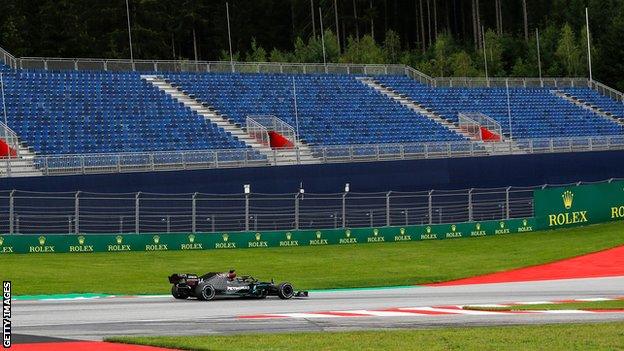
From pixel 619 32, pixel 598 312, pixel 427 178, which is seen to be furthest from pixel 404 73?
pixel 598 312

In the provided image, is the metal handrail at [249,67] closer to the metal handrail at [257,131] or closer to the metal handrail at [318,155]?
the metal handrail at [257,131]

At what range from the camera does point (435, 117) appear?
6919cm

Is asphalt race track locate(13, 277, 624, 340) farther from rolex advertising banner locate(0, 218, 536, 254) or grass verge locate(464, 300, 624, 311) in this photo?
rolex advertising banner locate(0, 218, 536, 254)

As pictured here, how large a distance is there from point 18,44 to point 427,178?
52.8m

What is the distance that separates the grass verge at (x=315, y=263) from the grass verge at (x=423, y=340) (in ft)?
44.6

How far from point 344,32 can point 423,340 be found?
94.8 m

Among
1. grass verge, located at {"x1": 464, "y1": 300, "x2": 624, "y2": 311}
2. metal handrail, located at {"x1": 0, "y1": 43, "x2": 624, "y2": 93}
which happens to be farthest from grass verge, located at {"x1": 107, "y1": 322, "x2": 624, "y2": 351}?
metal handrail, located at {"x1": 0, "y1": 43, "x2": 624, "y2": 93}

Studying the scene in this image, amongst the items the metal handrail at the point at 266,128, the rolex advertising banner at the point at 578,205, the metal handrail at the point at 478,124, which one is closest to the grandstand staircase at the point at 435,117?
the metal handrail at the point at 478,124

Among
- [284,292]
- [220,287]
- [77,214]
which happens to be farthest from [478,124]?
[220,287]

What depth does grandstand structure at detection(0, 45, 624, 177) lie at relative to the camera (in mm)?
53281

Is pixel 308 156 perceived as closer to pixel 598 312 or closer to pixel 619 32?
pixel 598 312

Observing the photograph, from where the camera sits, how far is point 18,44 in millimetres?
101688

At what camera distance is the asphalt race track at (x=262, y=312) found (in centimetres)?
2287

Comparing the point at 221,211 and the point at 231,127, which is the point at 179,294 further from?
the point at 231,127
